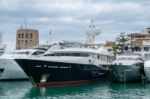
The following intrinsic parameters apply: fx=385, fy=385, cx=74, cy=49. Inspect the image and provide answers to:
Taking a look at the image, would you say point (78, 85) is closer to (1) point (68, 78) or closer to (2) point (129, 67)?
(1) point (68, 78)

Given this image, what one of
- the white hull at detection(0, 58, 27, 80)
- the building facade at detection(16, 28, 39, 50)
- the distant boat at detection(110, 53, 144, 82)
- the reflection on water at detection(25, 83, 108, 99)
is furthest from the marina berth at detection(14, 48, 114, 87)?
the building facade at detection(16, 28, 39, 50)

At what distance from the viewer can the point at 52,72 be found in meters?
45.5

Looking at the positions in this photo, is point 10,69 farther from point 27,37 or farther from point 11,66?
point 27,37

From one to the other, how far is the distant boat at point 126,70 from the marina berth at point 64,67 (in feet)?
6.45

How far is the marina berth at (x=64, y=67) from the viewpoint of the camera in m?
44.9

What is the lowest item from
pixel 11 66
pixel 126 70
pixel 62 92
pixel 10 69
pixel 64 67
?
pixel 62 92

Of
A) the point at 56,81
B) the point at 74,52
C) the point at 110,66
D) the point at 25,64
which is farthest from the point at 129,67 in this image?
the point at 25,64

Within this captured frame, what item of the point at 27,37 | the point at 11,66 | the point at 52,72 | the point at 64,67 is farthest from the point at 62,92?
the point at 27,37

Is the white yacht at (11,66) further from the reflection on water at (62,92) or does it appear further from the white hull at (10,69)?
the reflection on water at (62,92)

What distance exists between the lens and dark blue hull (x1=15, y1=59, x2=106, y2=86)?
4478 centimetres

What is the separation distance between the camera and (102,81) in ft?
175

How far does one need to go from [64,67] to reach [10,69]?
45.4 ft

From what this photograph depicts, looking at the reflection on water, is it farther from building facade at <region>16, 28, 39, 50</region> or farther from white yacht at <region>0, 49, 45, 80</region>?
building facade at <region>16, 28, 39, 50</region>

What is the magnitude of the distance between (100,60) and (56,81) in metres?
9.65
